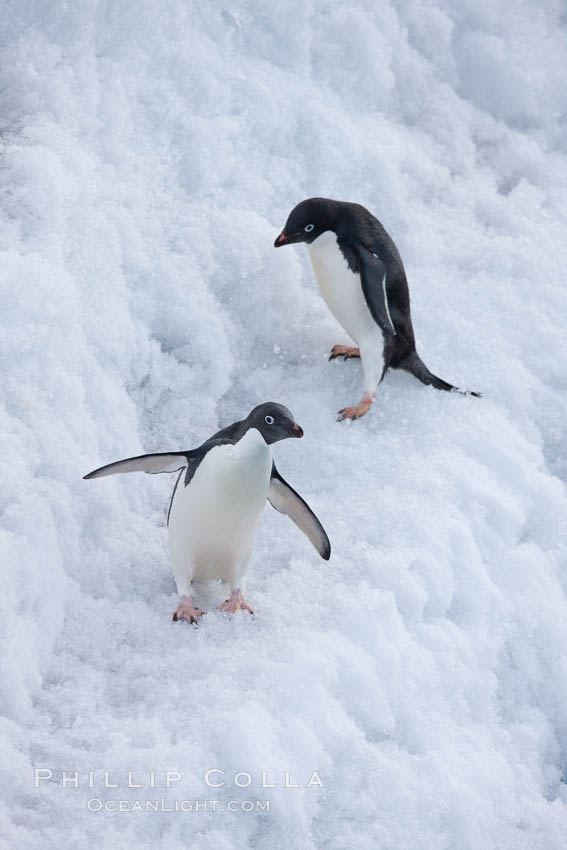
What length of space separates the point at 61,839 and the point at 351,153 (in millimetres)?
3238

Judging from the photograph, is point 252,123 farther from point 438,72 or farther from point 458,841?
point 458,841

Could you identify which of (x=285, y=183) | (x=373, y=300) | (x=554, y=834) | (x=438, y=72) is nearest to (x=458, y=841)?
(x=554, y=834)

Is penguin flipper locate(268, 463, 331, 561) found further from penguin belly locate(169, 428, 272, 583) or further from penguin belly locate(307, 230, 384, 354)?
penguin belly locate(307, 230, 384, 354)

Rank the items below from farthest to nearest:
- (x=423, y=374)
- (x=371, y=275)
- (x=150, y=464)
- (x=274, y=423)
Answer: (x=423, y=374) → (x=371, y=275) → (x=150, y=464) → (x=274, y=423)

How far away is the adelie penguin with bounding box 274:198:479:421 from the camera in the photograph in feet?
10.4

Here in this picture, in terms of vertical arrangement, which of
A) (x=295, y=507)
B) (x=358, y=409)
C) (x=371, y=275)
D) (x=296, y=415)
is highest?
(x=371, y=275)

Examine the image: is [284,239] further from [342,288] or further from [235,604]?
[235,604]

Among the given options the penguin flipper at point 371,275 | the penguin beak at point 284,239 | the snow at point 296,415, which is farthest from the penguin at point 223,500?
the penguin beak at point 284,239

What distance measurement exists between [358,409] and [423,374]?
0.34m

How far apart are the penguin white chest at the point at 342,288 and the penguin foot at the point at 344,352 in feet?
0.39

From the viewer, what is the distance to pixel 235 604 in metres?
2.37

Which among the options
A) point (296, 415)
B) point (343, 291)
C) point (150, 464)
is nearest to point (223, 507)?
point (150, 464)

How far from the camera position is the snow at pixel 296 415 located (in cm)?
199

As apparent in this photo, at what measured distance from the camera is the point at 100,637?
2.23 metres
